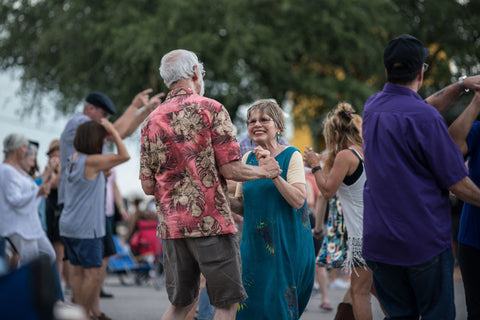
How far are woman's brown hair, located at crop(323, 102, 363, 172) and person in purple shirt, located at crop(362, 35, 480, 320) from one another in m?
1.99

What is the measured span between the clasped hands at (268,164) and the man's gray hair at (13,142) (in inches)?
152

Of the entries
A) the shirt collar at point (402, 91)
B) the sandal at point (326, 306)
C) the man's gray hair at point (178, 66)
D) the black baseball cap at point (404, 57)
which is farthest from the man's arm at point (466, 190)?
the sandal at point (326, 306)

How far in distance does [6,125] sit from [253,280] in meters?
13.9

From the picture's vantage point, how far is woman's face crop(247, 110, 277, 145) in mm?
4957

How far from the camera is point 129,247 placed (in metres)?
14.7

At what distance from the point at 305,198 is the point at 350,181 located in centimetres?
94

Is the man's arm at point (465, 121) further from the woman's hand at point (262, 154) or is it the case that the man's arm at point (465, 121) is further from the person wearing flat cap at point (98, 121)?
the person wearing flat cap at point (98, 121)

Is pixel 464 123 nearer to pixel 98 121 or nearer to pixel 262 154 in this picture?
pixel 262 154

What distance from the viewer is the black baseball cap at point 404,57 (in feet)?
12.1

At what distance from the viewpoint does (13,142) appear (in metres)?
7.46

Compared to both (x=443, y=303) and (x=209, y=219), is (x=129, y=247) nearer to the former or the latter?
(x=209, y=219)

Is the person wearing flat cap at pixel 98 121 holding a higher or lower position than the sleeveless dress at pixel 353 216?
higher

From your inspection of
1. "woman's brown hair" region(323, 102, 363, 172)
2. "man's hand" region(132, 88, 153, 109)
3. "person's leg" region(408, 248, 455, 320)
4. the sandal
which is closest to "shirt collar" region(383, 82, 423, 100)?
"person's leg" region(408, 248, 455, 320)

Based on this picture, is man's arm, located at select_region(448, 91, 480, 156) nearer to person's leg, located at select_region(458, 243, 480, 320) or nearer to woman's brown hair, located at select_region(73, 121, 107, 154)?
person's leg, located at select_region(458, 243, 480, 320)
